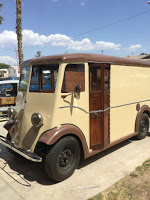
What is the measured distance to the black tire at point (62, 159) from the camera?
3297 mm

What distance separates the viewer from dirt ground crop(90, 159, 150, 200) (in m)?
3.01

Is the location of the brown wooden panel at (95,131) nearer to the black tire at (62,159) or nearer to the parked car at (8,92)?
the black tire at (62,159)

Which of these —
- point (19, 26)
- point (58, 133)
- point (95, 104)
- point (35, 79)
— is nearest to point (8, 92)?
point (19, 26)

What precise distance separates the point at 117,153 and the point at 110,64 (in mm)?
2315

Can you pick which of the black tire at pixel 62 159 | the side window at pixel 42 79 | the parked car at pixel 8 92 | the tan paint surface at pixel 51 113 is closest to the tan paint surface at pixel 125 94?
the tan paint surface at pixel 51 113

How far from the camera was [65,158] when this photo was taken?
3.58 meters

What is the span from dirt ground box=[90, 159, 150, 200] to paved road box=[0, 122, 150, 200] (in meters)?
0.15

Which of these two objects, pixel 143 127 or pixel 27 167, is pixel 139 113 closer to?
pixel 143 127

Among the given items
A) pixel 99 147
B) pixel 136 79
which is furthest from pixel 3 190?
pixel 136 79

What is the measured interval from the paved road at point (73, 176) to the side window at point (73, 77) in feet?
5.82

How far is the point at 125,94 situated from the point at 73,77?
73.6 inches

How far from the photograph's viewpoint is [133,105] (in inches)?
204

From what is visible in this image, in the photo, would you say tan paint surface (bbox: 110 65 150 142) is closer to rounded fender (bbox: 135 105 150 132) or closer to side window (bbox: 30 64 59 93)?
rounded fender (bbox: 135 105 150 132)

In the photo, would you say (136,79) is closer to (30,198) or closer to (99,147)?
(99,147)
